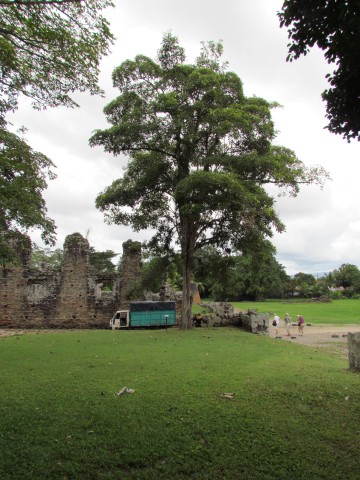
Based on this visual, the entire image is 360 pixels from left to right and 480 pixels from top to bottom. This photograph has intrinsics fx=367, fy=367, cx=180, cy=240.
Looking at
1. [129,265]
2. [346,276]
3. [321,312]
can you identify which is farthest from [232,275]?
[346,276]

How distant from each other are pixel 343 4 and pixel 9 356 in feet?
31.7

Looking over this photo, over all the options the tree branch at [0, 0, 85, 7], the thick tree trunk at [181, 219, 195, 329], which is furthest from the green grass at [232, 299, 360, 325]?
the tree branch at [0, 0, 85, 7]

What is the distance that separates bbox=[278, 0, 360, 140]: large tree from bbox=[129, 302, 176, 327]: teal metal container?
50.4 feet

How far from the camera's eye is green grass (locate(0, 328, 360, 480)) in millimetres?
3666

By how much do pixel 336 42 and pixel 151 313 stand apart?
648 inches

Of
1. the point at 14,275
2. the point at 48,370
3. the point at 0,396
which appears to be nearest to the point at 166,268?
the point at 14,275

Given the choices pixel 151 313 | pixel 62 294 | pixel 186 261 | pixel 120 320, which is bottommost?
pixel 120 320

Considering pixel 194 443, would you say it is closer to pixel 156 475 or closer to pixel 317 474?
pixel 156 475

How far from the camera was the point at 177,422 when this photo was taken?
15.2 ft

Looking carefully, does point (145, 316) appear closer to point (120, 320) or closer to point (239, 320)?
point (120, 320)

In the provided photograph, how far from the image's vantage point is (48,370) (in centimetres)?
738

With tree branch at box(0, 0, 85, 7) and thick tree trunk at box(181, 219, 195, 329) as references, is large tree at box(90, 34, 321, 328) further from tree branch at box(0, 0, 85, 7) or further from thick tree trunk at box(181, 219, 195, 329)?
tree branch at box(0, 0, 85, 7)

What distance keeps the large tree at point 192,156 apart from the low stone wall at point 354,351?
234 inches

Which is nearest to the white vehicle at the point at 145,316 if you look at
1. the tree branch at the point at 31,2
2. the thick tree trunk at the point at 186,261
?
the thick tree trunk at the point at 186,261
